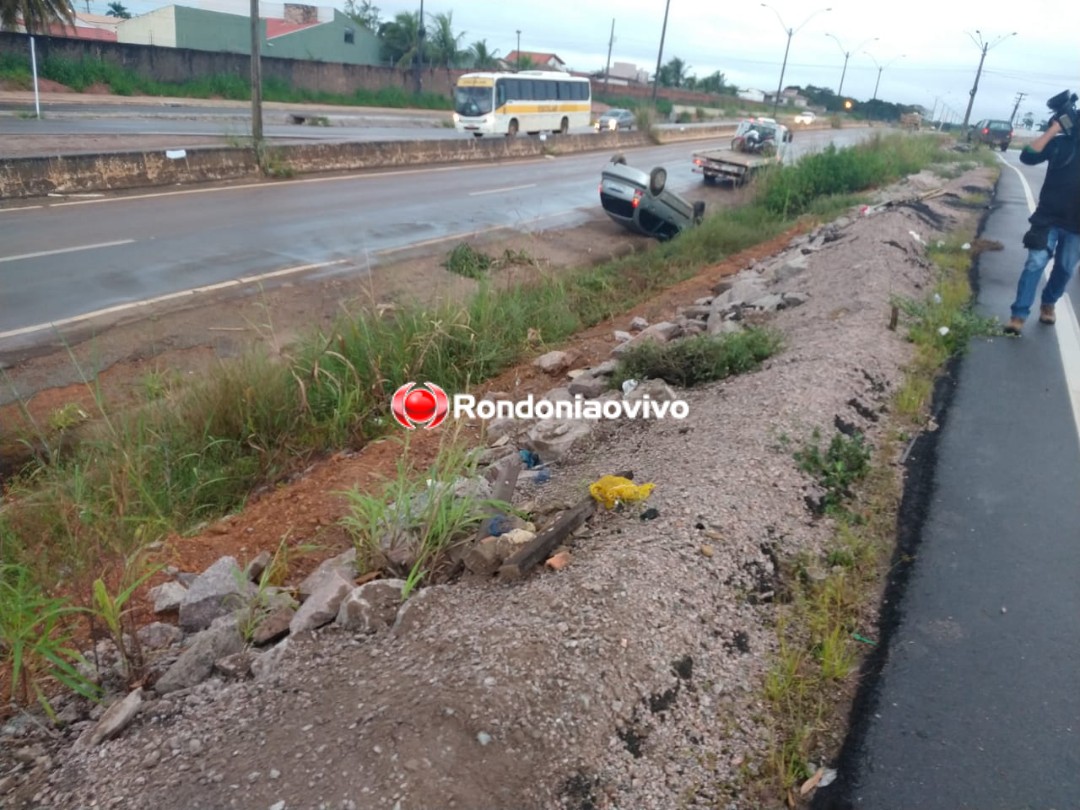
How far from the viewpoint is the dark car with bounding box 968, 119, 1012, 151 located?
51.6 metres

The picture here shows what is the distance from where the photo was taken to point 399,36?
59.3m

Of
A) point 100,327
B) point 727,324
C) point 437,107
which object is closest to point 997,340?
point 727,324

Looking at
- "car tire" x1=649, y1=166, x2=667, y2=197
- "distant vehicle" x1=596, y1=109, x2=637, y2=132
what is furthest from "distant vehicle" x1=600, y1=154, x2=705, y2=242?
"distant vehicle" x1=596, y1=109, x2=637, y2=132

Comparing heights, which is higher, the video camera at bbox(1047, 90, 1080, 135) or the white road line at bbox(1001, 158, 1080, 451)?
the video camera at bbox(1047, 90, 1080, 135)

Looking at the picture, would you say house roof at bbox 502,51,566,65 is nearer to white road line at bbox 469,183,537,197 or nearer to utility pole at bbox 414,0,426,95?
utility pole at bbox 414,0,426,95

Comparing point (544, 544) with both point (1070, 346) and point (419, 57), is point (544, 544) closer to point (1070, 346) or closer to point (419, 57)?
point (1070, 346)

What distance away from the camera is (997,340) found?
7.52 m

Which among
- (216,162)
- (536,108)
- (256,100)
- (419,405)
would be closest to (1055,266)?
(419,405)

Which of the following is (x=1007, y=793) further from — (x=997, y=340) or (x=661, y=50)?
(x=661, y=50)

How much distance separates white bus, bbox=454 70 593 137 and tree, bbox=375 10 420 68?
21.5 m

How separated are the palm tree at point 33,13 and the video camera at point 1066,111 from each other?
37.0 meters

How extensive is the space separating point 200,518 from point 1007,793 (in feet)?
15.3

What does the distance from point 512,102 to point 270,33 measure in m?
31.3

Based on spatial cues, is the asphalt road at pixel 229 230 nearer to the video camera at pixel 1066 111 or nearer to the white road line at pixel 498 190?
the white road line at pixel 498 190
